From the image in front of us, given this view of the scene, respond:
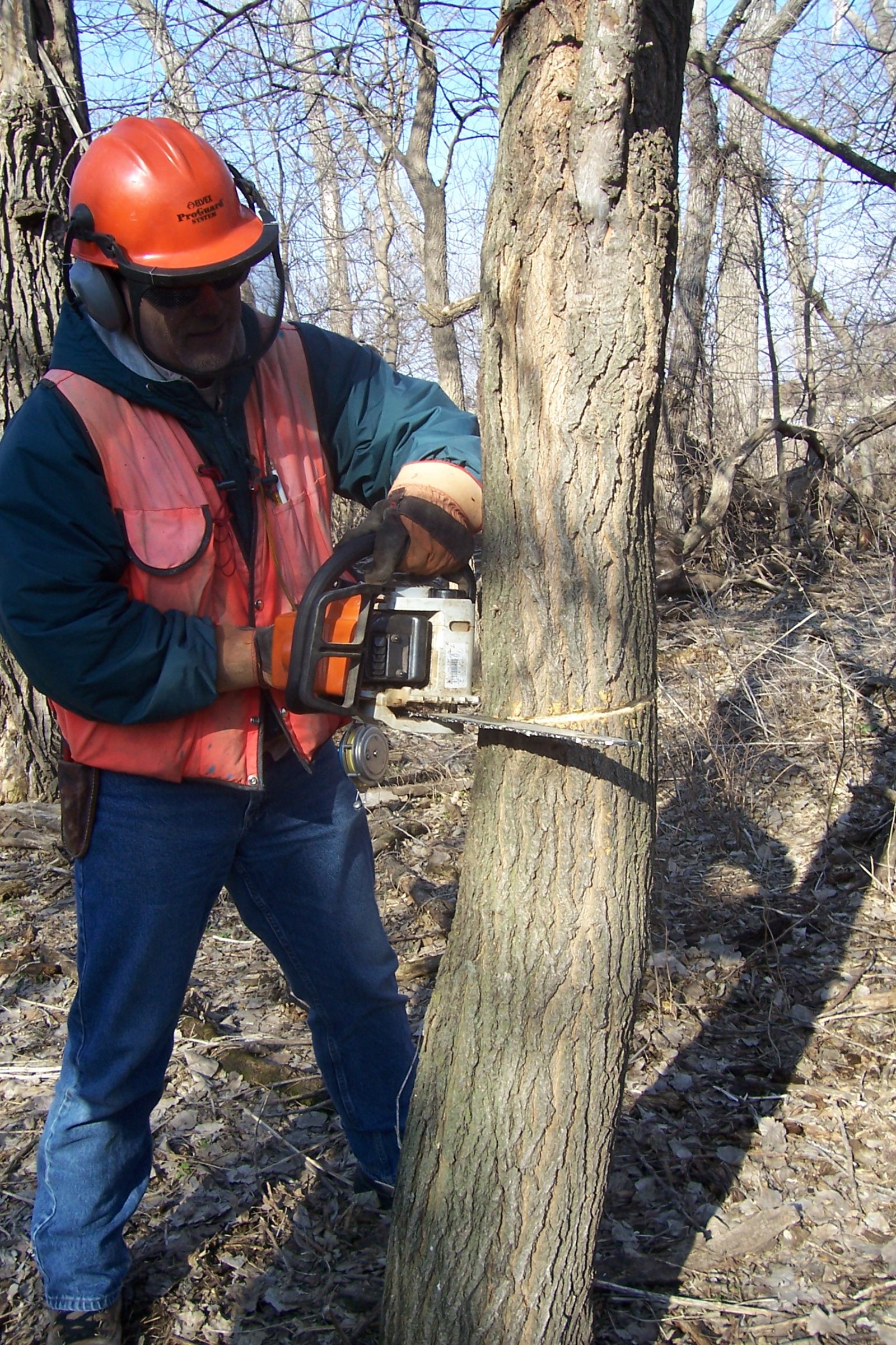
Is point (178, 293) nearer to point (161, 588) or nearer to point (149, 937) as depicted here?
point (161, 588)

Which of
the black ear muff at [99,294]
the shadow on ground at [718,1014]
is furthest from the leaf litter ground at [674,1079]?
the black ear muff at [99,294]

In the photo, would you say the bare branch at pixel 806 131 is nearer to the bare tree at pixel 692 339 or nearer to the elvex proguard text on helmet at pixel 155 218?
the elvex proguard text on helmet at pixel 155 218

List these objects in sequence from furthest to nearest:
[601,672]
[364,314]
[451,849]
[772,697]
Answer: [364,314]
[772,697]
[451,849]
[601,672]

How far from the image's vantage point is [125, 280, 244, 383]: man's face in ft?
6.47

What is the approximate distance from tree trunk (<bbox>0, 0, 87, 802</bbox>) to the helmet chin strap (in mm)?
2393

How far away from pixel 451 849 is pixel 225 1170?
6.69 feet

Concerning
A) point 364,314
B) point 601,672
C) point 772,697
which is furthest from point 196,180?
point 364,314

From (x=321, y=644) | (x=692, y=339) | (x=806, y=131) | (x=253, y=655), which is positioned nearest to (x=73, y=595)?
(x=253, y=655)

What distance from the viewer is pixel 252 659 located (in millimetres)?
1984

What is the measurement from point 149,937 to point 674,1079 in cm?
167

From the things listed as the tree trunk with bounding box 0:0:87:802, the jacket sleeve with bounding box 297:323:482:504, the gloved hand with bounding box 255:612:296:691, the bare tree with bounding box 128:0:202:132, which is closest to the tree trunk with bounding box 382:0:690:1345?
the gloved hand with bounding box 255:612:296:691

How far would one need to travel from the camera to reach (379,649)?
1933 millimetres

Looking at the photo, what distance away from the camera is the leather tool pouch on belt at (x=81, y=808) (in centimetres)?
201

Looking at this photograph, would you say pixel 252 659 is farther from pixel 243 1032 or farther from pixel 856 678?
pixel 856 678
